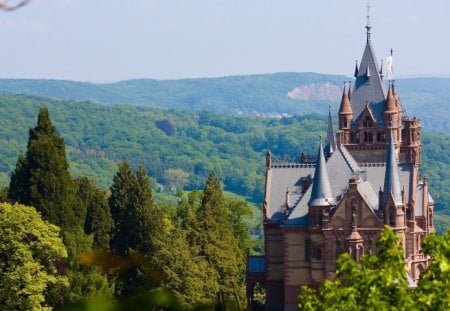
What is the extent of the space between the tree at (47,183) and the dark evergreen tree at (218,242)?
855 centimetres

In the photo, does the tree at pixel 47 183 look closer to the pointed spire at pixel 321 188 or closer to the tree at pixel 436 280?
the pointed spire at pixel 321 188

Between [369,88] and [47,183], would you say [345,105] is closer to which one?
[369,88]

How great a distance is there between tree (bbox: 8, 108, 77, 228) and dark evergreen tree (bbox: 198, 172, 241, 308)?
336 inches

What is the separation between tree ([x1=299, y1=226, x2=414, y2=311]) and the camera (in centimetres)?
2794

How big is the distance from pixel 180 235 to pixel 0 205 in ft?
49.4

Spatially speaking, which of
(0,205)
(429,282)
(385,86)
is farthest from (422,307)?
(385,86)

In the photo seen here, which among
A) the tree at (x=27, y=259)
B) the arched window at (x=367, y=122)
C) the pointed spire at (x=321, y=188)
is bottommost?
the tree at (x=27, y=259)

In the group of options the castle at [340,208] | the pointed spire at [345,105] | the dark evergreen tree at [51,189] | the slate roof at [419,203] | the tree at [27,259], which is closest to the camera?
the tree at [27,259]

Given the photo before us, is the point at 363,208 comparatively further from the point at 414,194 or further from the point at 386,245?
the point at 386,245

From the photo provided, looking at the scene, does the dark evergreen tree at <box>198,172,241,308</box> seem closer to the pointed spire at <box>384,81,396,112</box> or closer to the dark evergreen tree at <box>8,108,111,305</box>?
the dark evergreen tree at <box>8,108,111,305</box>

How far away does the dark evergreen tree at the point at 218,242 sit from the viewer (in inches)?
3196

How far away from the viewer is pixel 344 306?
2823 cm

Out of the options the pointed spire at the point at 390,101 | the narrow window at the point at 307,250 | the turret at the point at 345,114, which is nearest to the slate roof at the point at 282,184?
the narrow window at the point at 307,250

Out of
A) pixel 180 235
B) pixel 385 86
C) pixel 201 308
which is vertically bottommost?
pixel 201 308
